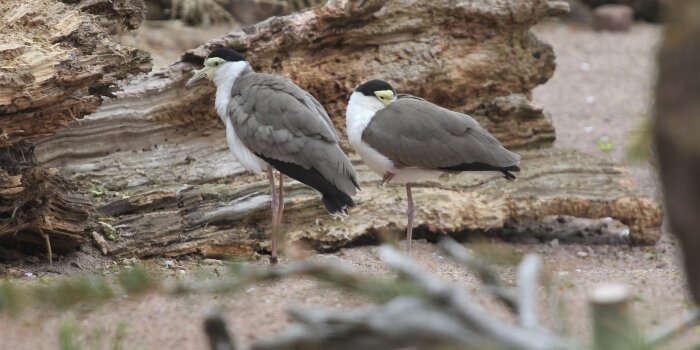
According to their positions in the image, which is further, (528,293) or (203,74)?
(203,74)

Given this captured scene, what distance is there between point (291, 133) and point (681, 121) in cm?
342

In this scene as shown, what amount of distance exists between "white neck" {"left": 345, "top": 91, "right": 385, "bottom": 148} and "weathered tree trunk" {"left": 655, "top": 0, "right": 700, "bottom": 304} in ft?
11.3

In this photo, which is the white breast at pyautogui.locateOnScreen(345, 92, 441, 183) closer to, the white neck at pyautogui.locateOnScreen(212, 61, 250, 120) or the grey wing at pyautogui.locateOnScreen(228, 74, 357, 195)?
the grey wing at pyautogui.locateOnScreen(228, 74, 357, 195)

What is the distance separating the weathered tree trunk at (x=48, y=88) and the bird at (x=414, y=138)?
141 cm

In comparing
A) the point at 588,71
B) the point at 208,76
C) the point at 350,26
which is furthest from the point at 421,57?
the point at 588,71

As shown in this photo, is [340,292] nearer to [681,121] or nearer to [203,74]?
[681,121]

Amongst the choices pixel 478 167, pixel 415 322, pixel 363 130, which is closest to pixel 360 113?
pixel 363 130

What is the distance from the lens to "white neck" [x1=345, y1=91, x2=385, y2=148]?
20.4 feet

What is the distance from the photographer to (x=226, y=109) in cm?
628

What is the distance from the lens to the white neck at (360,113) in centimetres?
623

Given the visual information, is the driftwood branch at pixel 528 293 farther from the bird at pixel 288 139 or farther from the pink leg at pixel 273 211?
the pink leg at pixel 273 211

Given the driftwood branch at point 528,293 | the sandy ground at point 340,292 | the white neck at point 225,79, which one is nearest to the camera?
the driftwood branch at point 528,293

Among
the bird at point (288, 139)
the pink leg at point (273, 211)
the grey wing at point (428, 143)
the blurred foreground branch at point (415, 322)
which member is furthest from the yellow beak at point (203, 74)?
the blurred foreground branch at point (415, 322)

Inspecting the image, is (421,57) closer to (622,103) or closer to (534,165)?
(534,165)
